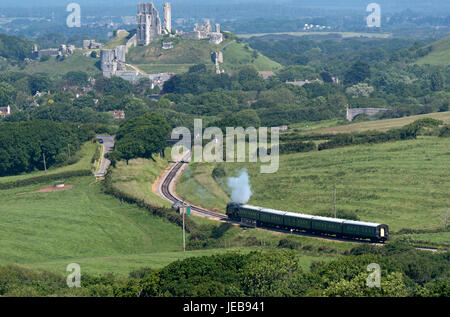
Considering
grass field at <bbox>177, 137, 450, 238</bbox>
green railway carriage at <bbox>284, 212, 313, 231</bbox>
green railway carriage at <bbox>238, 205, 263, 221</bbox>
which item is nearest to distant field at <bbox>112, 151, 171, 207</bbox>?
grass field at <bbox>177, 137, 450, 238</bbox>

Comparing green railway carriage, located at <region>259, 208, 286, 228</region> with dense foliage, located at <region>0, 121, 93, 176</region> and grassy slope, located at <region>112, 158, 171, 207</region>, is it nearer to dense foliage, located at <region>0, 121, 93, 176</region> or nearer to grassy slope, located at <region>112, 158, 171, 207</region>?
grassy slope, located at <region>112, 158, 171, 207</region>

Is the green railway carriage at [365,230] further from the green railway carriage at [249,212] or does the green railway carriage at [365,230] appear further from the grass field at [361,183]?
the green railway carriage at [249,212]

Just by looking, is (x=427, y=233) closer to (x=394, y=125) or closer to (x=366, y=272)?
(x=366, y=272)

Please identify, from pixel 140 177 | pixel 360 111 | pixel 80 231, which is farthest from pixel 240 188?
pixel 360 111

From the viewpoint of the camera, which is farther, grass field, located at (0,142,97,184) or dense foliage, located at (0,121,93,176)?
dense foliage, located at (0,121,93,176)

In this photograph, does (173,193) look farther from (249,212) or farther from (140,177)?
(249,212)

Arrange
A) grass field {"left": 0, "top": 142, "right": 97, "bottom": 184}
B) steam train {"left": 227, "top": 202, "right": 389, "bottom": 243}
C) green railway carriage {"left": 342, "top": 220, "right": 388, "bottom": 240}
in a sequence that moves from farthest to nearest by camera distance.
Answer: grass field {"left": 0, "top": 142, "right": 97, "bottom": 184} → steam train {"left": 227, "top": 202, "right": 389, "bottom": 243} → green railway carriage {"left": 342, "top": 220, "right": 388, "bottom": 240}

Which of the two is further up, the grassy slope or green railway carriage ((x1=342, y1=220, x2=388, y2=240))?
green railway carriage ((x1=342, y1=220, x2=388, y2=240))
